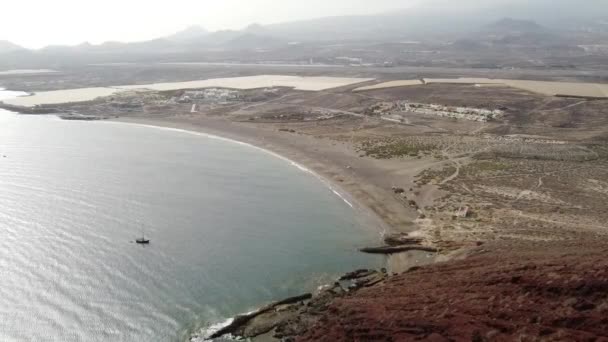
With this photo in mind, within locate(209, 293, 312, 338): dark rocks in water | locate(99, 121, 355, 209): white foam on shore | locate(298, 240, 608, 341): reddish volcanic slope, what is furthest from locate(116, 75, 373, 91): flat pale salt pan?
locate(298, 240, 608, 341): reddish volcanic slope

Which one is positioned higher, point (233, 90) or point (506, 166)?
point (233, 90)

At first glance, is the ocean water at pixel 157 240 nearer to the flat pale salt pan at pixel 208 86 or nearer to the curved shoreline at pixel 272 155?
the curved shoreline at pixel 272 155

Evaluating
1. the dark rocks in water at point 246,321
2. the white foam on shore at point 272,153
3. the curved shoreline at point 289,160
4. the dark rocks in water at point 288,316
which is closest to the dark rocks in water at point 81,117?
the curved shoreline at point 289,160

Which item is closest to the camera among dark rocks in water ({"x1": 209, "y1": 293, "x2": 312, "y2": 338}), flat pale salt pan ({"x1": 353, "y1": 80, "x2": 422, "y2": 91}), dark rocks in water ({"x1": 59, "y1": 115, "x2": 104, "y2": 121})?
dark rocks in water ({"x1": 209, "y1": 293, "x2": 312, "y2": 338})

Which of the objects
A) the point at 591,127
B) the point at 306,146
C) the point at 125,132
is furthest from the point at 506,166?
the point at 125,132

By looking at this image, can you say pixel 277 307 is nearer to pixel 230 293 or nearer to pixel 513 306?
pixel 230 293

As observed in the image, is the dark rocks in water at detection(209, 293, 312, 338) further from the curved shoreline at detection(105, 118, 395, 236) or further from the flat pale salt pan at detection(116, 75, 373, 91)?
the flat pale salt pan at detection(116, 75, 373, 91)
